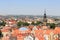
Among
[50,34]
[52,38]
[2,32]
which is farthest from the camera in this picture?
[2,32]

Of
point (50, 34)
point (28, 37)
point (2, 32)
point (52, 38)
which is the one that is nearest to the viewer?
point (28, 37)

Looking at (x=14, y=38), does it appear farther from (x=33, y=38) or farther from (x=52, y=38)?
(x=52, y=38)

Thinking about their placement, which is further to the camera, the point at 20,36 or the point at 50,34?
the point at 50,34

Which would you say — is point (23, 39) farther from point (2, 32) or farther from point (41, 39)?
point (2, 32)

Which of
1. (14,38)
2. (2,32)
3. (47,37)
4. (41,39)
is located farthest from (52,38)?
(2,32)

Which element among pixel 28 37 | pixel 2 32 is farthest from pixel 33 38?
pixel 2 32

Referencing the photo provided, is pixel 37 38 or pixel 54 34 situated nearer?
pixel 37 38

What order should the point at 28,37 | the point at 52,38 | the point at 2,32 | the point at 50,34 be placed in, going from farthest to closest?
the point at 2,32, the point at 50,34, the point at 52,38, the point at 28,37

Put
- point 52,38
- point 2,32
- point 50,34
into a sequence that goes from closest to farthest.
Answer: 1. point 52,38
2. point 50,34
3. point 2,32
